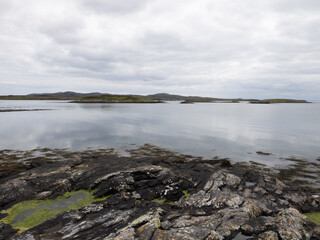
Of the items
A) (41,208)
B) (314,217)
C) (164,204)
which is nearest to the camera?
(164,204)

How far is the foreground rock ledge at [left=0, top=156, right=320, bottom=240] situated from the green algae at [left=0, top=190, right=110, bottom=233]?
0.50m

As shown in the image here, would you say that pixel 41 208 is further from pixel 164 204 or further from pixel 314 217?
pixel 314 217

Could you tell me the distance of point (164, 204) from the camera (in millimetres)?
12586

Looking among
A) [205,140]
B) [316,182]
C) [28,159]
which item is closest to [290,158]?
[316,182]

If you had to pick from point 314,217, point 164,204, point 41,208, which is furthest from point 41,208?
point 314,217

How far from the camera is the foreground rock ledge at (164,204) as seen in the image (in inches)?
372

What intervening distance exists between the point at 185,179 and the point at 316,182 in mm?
14546

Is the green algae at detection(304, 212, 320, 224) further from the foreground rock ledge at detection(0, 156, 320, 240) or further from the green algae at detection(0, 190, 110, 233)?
the green algae at detection(0, 190, 110, 233)

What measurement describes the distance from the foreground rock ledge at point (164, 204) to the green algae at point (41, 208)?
503 millimetres

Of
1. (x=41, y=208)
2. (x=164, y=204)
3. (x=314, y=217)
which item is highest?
(x=164, y=204)

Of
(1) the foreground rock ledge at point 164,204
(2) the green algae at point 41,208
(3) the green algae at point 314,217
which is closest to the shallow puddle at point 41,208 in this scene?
(2) the green algae at point 41,208

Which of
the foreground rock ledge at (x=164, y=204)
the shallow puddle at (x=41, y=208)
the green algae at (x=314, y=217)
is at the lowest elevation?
the shallow puddle at (x=41, y=208)

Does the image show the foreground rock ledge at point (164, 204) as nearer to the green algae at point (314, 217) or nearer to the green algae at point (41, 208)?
the green algae at point (314, 217)

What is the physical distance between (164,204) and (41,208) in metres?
8.83
